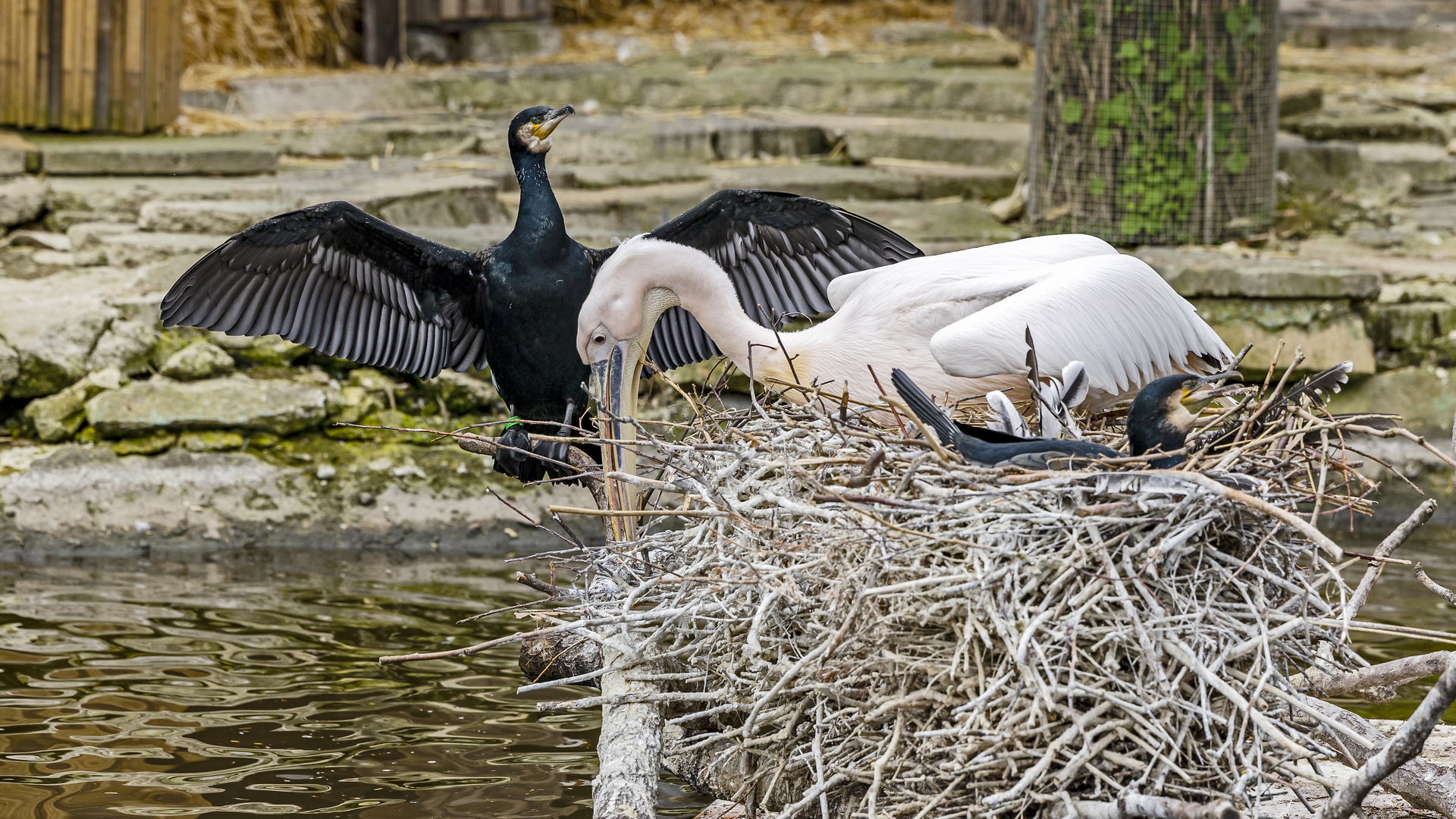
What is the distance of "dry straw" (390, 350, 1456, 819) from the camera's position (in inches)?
120

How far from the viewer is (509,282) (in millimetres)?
4652

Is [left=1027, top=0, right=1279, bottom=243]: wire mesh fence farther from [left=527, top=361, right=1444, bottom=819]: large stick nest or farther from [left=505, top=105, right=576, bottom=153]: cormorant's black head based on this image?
[left=527, top=361, right=1444, bottom=819]: large stick nest

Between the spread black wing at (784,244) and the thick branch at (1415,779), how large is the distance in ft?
6.43

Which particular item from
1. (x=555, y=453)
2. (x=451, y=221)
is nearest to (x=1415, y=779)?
(x=555, y=453)

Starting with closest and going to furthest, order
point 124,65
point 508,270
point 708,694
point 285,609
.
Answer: point 708,694, point 508,270, point 285,609, point 124,65

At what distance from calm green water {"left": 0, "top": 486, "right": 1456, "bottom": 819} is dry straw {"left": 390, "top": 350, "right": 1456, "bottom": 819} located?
1081 mm

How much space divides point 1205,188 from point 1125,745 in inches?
194

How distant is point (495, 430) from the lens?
648 centimetres

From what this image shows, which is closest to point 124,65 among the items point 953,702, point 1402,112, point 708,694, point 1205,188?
point 1205,188

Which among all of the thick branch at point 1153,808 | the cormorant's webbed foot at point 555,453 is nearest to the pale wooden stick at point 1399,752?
the thick branch at point 1153,808

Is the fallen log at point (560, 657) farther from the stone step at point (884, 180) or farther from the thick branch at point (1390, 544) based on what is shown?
the stone step at point (884, 180)

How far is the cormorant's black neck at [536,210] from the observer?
462 cm

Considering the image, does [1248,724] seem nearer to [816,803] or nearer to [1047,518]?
[1047,518]

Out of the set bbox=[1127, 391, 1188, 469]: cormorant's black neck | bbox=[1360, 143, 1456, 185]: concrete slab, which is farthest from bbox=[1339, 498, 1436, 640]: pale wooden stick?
bbox=[1360, 143, 1456, 185]: concrete slab
